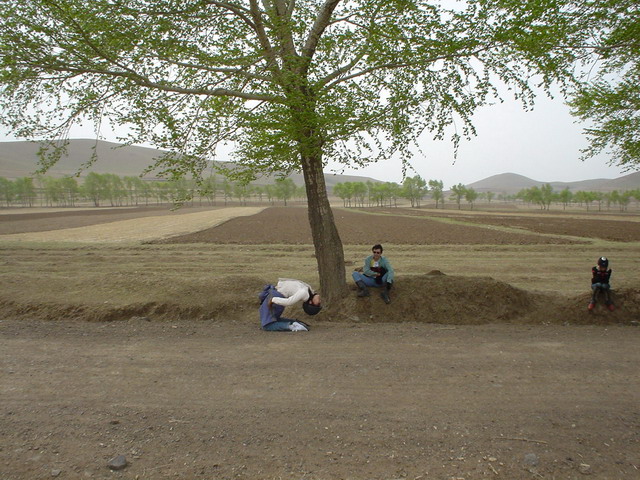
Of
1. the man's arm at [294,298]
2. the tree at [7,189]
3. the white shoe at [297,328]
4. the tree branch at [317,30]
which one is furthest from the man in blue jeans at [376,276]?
the tree at [7,189]

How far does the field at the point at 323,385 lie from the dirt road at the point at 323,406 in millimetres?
22

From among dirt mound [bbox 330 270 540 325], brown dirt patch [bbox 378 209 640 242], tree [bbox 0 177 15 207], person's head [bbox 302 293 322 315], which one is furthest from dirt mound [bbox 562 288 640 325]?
tree [bbox 0 177 15 207]

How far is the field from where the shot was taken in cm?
357

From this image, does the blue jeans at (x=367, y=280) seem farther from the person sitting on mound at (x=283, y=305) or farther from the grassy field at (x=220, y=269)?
the person sitting on mound at (x=283, y=305)

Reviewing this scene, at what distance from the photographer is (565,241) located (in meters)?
24.5

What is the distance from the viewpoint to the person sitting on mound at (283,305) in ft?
23.5

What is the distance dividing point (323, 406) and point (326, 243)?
5034mm

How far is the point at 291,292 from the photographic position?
24.0 feet

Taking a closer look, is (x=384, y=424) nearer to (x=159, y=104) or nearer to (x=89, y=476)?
(x=89, y=476)

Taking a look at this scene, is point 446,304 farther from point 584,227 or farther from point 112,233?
point 584,227

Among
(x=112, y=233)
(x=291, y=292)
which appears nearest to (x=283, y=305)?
(x=291, y=292)

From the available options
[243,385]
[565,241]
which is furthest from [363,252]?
[243,385]

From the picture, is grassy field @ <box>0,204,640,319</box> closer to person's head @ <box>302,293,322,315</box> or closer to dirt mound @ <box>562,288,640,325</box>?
dirt mound @ <box>562,288,640,325</box>

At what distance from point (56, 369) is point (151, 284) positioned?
5.60 m
